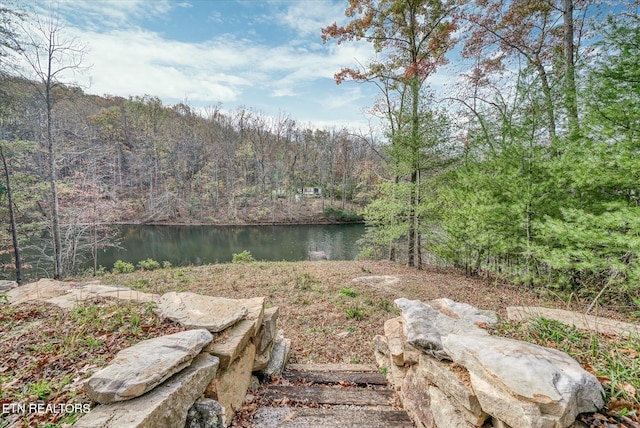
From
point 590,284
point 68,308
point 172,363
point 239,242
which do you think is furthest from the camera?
point 239,242

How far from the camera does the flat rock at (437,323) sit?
7.87 ft

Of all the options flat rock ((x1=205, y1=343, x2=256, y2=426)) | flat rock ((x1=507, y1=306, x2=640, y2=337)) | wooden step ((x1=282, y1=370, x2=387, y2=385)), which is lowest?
wooden step ((x1=282, y1=370, x2=387, y2=385))

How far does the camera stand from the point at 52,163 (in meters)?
8.73

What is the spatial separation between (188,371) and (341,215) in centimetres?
2803

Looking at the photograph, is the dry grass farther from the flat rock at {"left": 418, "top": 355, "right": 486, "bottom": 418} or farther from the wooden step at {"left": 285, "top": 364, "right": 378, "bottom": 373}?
the flat rock at {"left": 418, "top": 355, "right": 486, "bottom": 418}

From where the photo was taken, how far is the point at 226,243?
20844mm

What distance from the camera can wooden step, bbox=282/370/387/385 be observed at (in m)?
3.25

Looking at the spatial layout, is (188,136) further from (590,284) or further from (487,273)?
(590,284)

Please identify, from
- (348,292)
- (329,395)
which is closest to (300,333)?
(348,292)

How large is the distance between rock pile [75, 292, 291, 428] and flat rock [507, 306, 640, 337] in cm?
303

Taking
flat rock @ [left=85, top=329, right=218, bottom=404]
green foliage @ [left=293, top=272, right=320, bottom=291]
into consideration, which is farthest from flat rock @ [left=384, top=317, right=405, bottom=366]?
green foliage @ [left=293, top=272, right=320, bottom=291]

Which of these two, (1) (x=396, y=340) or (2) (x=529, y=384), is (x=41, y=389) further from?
(1) (x=396, y=340)

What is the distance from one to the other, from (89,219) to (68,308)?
438 inches

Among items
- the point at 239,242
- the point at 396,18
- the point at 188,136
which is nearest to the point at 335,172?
the point at 239,242
